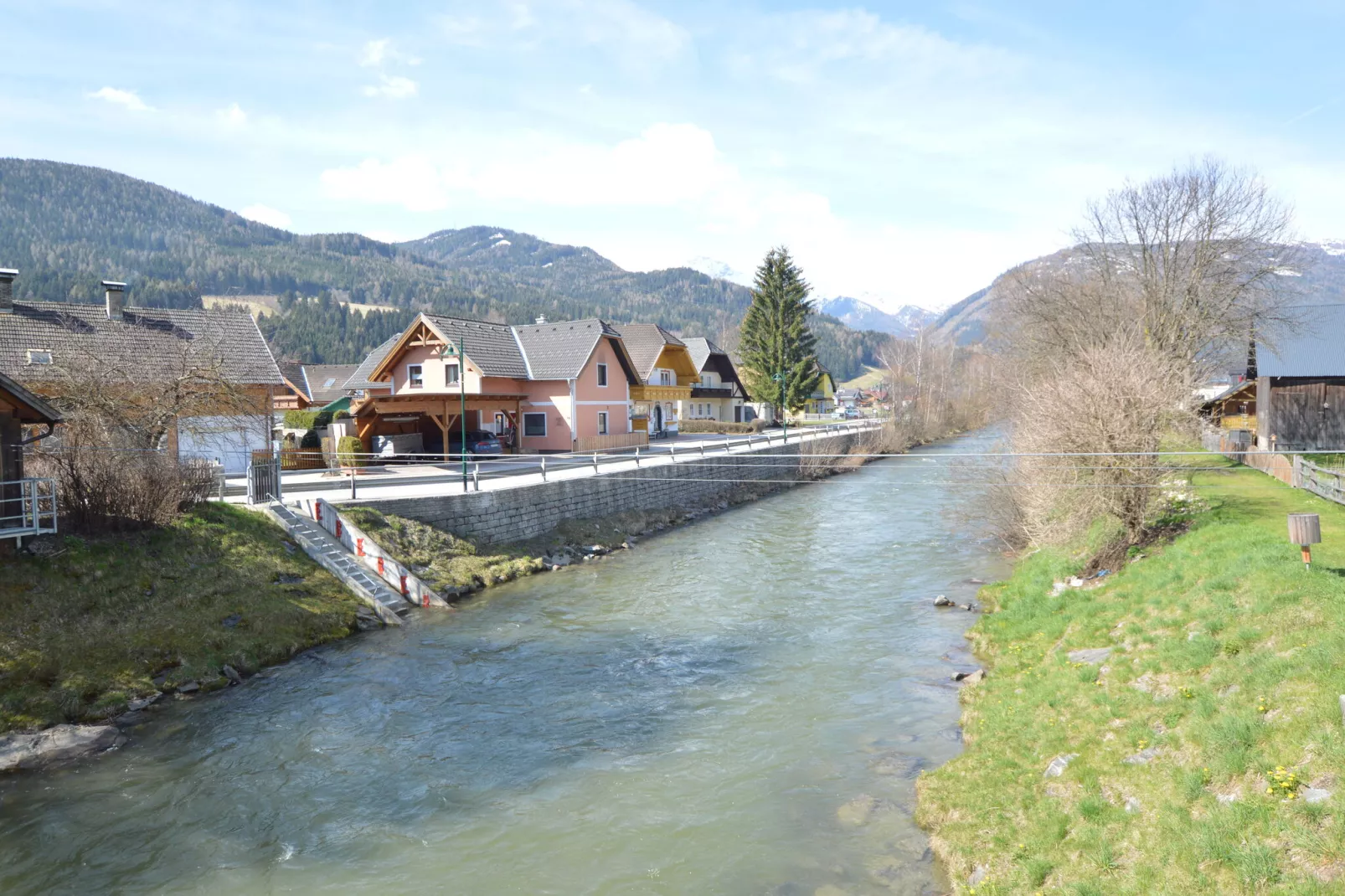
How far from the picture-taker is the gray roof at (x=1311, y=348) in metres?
30.0

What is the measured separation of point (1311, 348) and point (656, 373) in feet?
113

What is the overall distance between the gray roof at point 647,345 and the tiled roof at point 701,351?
1145 cm

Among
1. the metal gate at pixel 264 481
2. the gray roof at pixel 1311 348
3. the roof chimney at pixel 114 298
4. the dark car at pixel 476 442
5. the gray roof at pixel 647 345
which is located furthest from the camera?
the gray roof at pixel 647 345

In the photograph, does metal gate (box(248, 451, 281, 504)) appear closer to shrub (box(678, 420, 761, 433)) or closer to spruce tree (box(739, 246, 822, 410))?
shrub (box(678, 420, 761, 433))

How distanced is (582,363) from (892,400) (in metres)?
38.7

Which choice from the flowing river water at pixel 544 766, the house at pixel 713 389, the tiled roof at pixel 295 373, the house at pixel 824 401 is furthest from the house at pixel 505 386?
the house at pixel 824 401

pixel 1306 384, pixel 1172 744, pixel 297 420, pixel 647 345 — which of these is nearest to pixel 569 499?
A: pixel 1172 744

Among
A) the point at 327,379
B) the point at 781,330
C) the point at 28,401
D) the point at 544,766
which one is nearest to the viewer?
the point at 544,766

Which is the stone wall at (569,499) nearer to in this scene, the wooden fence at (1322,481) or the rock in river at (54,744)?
the rock in river at (54,744)

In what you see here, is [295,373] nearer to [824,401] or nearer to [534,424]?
[534,424]

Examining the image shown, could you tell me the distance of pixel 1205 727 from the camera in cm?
833

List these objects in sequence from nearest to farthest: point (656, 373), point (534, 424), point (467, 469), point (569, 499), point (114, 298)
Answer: point (569, 499) < point (114, 298) < point (467, 469) < point (534, 424) < point (656, 373)

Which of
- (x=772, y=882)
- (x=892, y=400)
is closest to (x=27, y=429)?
(x=772, y=882)

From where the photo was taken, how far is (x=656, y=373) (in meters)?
52.8
